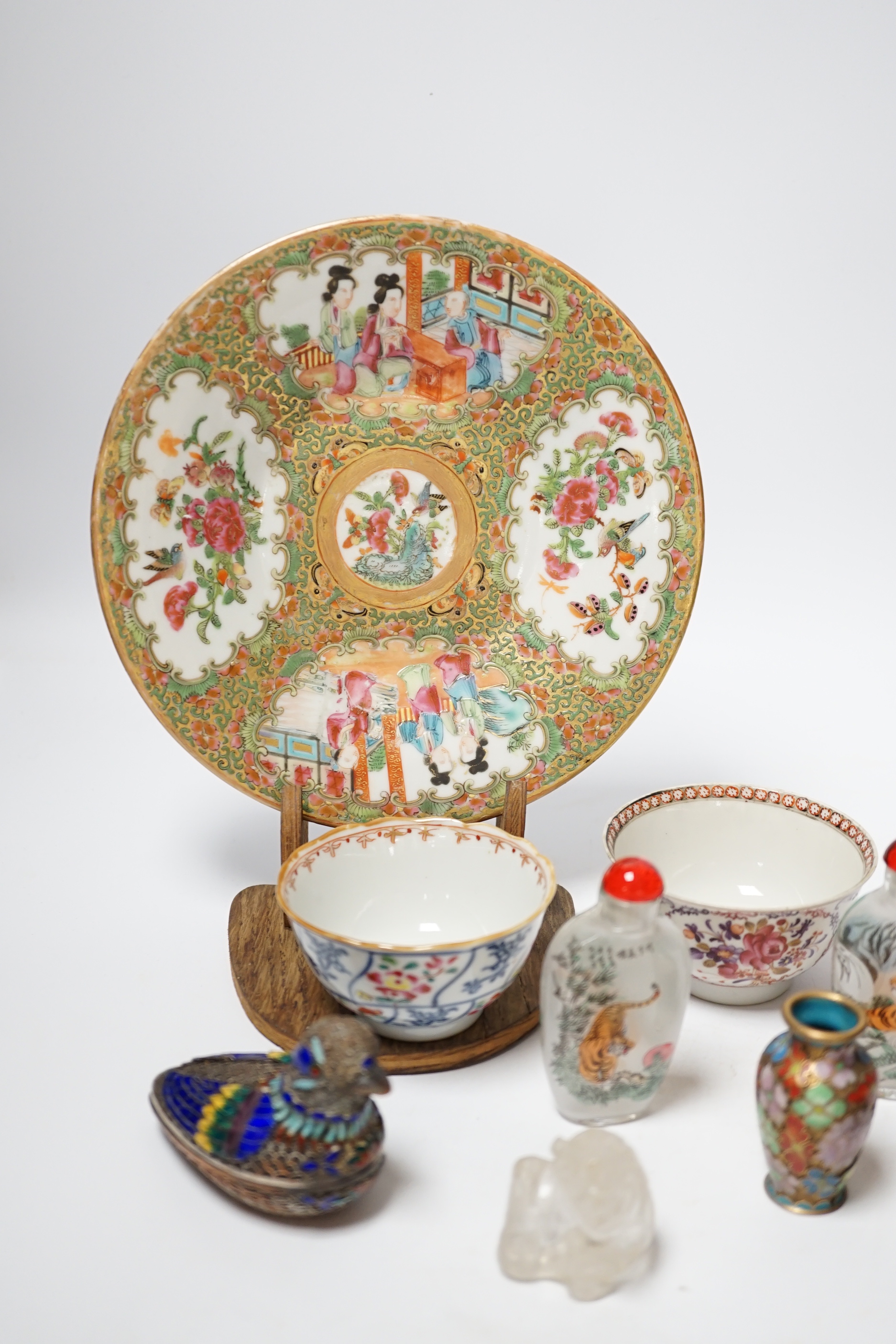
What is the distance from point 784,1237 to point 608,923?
0.54 m

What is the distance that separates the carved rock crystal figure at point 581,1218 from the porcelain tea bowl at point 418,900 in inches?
15.5

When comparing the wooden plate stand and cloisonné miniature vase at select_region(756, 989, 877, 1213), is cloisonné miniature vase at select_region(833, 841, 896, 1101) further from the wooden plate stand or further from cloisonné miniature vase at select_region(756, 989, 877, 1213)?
the wooden plate stand

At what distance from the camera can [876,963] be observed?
2.21 m

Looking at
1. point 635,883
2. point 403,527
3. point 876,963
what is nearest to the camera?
point 635,883

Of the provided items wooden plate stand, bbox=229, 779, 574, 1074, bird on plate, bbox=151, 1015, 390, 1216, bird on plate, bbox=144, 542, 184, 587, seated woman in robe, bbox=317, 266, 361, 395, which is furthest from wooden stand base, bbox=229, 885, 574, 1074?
seated woman in robe, bbox=317, 266, 361, 395

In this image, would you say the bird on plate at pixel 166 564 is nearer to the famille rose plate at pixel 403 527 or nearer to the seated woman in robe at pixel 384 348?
the famille rose plate at pixel 403 527

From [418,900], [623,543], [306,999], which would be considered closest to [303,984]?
[306,999]

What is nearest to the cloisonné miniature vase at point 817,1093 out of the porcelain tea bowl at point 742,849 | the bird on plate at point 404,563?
the porcelain tea bowl at point 742,849

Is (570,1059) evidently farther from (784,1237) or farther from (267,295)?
(267,295)

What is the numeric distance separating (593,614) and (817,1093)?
1.20m

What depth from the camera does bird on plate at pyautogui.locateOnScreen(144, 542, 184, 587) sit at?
104 inches

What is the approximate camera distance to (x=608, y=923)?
83.9 inches

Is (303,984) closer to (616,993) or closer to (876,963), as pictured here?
(616,993)

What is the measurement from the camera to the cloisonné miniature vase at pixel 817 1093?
194cm
